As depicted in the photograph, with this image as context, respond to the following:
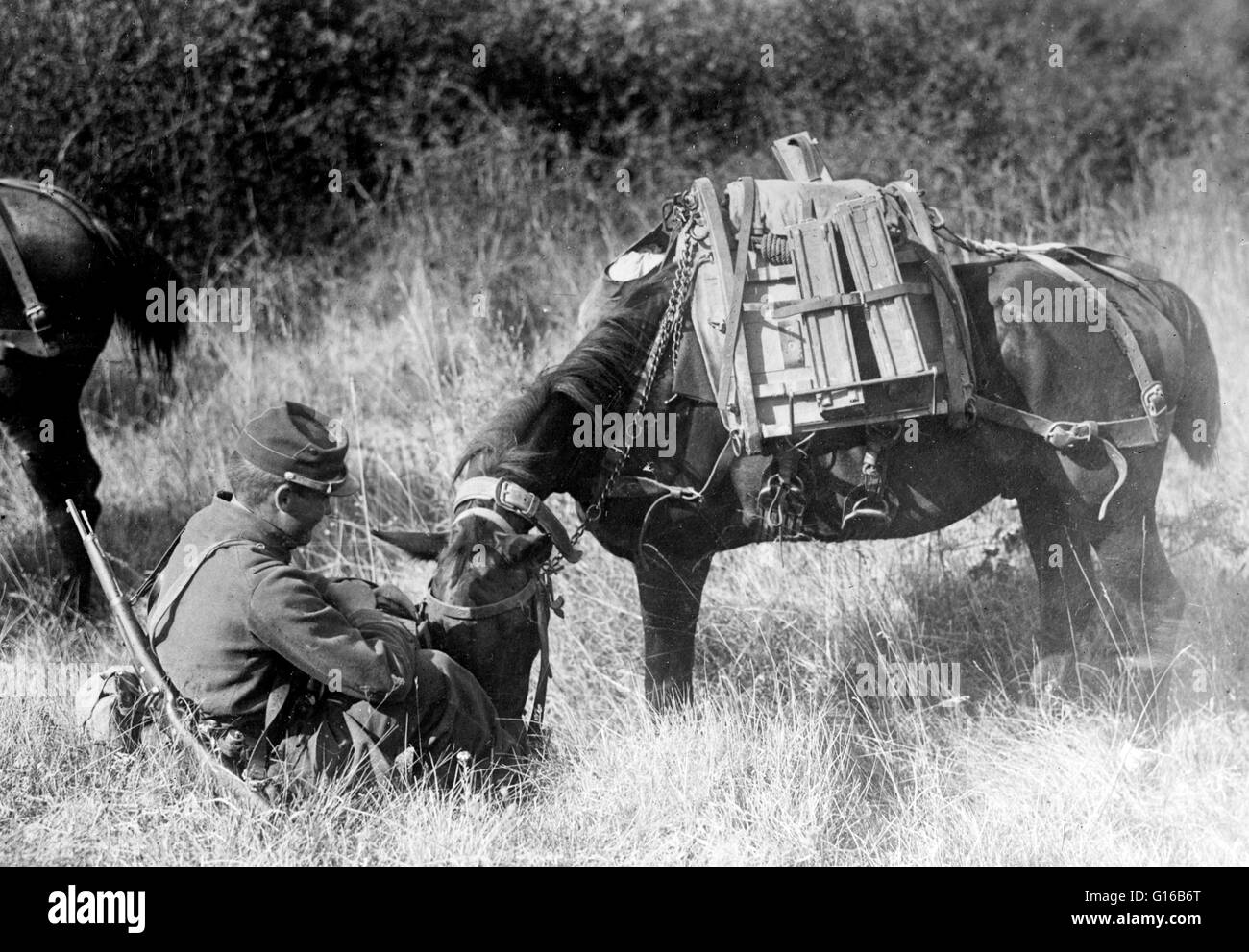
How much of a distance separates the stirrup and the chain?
0.76 metres

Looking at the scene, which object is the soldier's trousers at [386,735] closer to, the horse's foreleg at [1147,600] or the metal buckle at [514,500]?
the metal buckle at [514,500]

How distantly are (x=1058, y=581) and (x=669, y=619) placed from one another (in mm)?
1493

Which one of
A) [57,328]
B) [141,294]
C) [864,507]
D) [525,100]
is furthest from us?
[525,100]

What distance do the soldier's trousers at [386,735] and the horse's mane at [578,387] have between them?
0.63 metres

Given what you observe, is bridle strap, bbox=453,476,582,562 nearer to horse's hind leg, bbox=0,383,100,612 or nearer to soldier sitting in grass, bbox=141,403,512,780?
soldier sitting in grass, bbox=141,403,512,780

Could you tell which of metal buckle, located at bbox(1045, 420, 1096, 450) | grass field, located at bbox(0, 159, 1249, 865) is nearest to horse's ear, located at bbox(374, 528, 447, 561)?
grass field, located at bbox(0, 159, 1249, 865)

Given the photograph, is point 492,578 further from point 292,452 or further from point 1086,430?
point 1086,430

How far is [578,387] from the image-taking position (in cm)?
396

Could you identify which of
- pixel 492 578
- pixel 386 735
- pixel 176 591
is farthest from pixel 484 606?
pixel 176 591

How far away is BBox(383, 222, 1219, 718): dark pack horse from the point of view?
386 centimetres

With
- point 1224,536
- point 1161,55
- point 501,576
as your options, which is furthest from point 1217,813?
point 1161,55

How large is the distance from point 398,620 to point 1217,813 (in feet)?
8.58

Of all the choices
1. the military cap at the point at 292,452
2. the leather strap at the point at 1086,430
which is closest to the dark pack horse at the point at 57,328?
the military cap at the point at 292,452

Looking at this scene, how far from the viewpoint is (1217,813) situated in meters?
3.92
